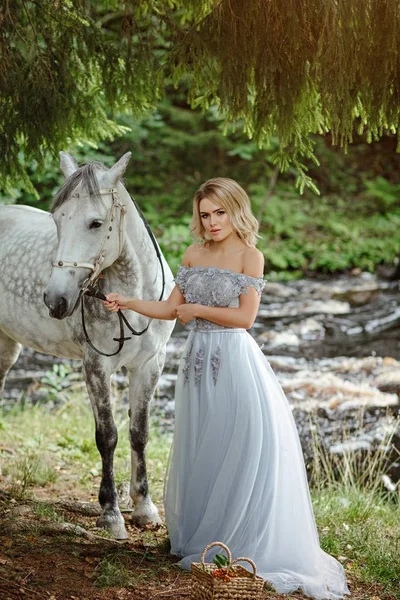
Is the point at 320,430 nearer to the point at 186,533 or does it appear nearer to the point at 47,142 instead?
the point at 186,533

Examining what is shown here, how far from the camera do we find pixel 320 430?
23.0 ft

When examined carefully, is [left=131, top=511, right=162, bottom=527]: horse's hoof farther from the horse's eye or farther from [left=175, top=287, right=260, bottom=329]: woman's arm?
the horse's eye

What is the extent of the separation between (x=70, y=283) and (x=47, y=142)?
1468mm

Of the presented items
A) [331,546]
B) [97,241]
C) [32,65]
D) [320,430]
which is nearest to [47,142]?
[32,65]

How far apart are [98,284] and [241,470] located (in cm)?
129

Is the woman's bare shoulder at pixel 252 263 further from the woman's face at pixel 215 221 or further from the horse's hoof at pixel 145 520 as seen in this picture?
the horse's hoof at pixel 145 520

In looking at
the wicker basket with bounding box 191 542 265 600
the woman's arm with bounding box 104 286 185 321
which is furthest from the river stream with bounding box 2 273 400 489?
the wicker basket with bounding box 191 542 265 600

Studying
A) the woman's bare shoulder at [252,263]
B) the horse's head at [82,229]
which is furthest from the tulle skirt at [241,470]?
the horse's head at [82,229]

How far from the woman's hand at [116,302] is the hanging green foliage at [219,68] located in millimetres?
1126

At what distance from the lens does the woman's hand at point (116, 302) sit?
12.9ft

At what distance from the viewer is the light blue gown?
12.0 ft

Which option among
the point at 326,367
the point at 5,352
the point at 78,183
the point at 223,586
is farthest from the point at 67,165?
the point at 326,367

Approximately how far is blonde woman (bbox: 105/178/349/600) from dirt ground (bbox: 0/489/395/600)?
0.53ft

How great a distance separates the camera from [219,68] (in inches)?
156
